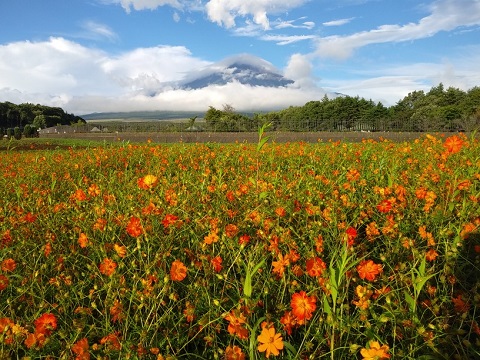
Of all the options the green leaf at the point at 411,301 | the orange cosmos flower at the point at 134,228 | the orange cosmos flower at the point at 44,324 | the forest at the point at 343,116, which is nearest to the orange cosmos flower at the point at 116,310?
the orange cosmos flower at the point at 44,324

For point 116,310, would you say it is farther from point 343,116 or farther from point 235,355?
point 343,116

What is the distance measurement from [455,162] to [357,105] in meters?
62.0

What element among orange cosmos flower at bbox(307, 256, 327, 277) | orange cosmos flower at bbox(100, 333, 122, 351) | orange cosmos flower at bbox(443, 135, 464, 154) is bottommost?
orange cosmos flower at bbox(100, 333, 122, 351)

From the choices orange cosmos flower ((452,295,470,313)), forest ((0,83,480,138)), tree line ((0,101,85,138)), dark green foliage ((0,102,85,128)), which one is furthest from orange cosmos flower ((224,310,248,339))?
dark green foliage ((0,102,85,128))

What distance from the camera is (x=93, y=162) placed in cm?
566

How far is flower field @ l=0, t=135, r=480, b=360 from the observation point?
120 cm

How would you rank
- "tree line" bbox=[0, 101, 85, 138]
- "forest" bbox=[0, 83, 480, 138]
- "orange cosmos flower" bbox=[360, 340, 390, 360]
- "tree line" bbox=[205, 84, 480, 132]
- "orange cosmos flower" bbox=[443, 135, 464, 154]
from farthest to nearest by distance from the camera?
1. "tree line" bbox=[0, 101, 85, 138]
2. "tree line" bbox=[205, 84, 480, 132]
3. "forest" bbox=[0, 83, 480, 138]
4. "orange cosmos flower" bbox=[443, 135, 464, 154]
5. "orange cosmos flower" bbox=[360, 340, 390, 360]

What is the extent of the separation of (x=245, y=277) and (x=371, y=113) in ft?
200

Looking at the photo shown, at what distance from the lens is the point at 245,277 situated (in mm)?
1602

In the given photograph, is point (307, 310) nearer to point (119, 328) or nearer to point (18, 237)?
point (119, 328)

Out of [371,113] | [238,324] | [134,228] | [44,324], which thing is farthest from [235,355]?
[371,113]

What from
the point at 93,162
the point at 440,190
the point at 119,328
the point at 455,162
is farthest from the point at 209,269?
the point at 93,162

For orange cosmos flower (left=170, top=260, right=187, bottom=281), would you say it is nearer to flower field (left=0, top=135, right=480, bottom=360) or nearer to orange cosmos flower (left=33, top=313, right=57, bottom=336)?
flower field (left=0, top=135, right=480, bottom=360)

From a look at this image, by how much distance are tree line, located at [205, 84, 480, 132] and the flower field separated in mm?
33605
